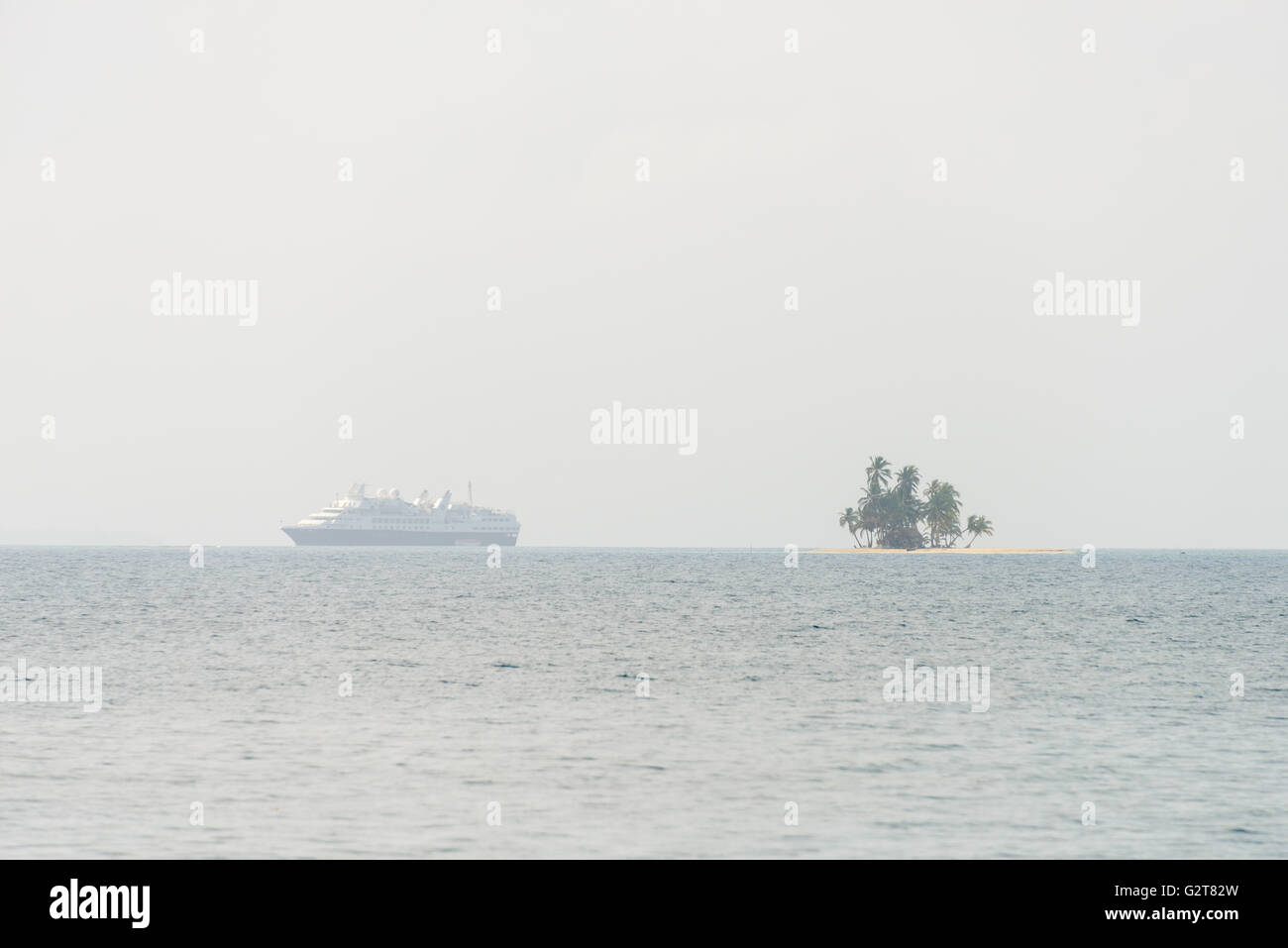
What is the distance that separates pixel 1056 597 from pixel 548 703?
72566 millimetres

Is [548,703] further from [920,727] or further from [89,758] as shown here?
[89,758]

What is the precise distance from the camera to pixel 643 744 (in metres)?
27.6

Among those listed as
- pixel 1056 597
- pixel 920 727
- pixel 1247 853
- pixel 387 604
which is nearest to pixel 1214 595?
pixel 1056 597

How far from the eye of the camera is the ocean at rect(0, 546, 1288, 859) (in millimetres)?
19156

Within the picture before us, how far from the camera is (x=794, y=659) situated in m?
47.9

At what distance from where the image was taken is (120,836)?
1872 cm

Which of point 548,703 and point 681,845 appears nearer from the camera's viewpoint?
point 681,845

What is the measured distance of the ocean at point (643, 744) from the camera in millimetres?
19156
